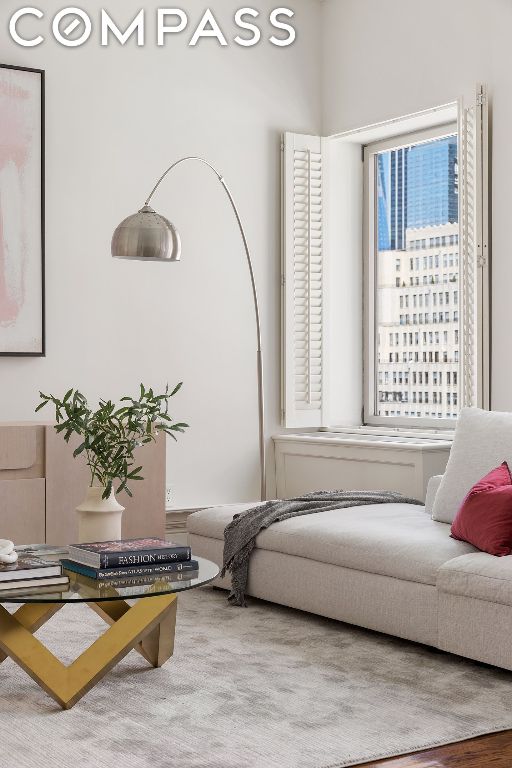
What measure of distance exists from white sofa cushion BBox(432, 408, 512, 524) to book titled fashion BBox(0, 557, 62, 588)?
174 cm

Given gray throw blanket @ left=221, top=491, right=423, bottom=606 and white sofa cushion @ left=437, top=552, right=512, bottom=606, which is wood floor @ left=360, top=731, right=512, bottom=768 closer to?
white sofa cushion @ left=437, top=552, right=512, bottom=606

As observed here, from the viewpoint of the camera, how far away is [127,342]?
573 centimetres

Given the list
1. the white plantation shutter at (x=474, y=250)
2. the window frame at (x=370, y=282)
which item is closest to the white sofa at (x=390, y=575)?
the white plantation shutter at (x=474, y=250)

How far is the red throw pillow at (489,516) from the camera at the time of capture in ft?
12.0

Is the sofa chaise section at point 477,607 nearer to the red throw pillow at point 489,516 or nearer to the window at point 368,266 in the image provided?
the red throw pillow at point 489,516

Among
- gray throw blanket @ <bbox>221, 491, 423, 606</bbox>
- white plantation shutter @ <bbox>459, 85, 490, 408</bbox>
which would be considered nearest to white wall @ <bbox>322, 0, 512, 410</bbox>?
white plantation shutter @ <bbox>459, 85, 490, 408</bbox>

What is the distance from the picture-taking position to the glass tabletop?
2.96 metres

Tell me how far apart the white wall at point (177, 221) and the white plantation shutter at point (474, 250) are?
4.42 feet

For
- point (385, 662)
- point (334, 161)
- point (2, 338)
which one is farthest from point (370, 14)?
point (385, 662)

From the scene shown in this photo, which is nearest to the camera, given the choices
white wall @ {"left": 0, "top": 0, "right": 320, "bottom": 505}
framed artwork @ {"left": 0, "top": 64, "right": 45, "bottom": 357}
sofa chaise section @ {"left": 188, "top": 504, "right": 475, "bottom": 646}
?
sofa chaise section @ {"left": 188, "top": 504, "right": 475, "bottom": 646}

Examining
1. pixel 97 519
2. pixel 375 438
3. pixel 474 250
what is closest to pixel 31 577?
pixel 97 519

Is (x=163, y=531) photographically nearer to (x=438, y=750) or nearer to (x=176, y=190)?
(x=176, y=190)

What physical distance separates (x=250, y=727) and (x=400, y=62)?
401 cm

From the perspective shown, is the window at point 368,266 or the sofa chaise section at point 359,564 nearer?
the sofa chaise section at point 359,564
